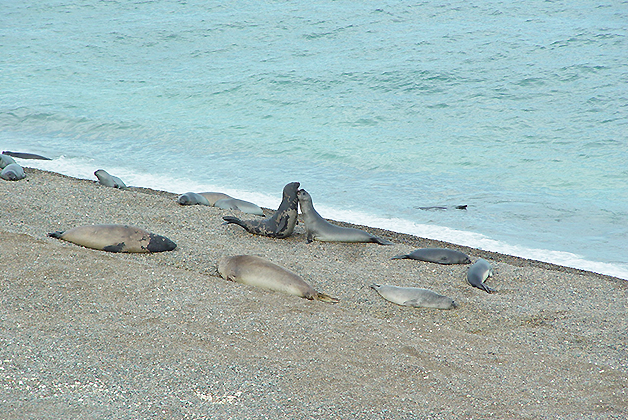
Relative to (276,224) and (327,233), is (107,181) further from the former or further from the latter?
(327,233)

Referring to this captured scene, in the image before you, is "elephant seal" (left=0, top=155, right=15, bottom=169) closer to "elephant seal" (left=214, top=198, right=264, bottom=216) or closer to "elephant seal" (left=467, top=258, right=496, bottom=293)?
"elephant seal" (left=214, top=198, right=264, bottom=216)

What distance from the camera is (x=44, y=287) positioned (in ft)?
11.2

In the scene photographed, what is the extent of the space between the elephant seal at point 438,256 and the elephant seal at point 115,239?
1891 millimetres

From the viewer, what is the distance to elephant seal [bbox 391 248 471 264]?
4.86 metres

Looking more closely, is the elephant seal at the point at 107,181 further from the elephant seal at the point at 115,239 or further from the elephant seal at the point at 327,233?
the elephant seal at the point at 327,233

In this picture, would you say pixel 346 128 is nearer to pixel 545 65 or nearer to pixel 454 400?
pixel 545 65

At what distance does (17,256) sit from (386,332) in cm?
237

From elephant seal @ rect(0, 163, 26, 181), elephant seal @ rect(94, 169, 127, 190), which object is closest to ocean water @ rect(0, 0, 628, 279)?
elephant seal @ rect(94, 169, 127, 190)

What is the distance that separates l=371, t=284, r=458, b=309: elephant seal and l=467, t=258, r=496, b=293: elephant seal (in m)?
0.49

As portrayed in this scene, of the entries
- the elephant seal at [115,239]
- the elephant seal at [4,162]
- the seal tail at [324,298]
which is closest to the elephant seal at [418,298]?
the seal tail at [324,298]

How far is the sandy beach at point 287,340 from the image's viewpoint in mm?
2463

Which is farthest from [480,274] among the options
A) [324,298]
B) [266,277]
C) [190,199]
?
[190,199]

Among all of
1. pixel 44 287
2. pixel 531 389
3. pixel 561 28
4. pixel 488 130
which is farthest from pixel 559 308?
pixel 561 28

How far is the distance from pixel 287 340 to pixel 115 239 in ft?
6.11
